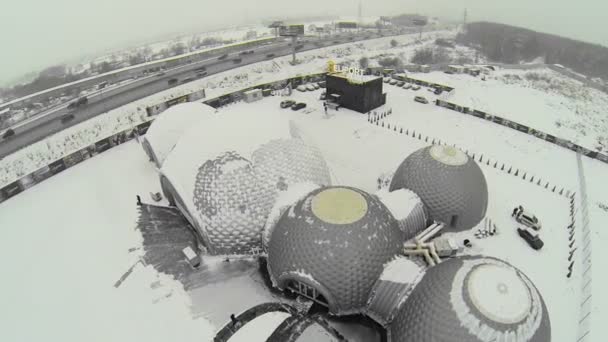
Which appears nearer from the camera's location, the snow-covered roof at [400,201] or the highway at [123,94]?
the snow-covered roof at [400,201]

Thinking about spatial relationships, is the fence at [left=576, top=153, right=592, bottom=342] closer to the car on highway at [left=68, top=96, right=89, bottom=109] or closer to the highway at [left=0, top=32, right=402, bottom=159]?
the highway at [left=0, top=32, right=402, bottom=159]

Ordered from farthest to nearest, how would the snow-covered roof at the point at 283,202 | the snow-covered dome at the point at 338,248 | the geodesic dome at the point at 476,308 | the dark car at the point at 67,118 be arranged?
the dark car at the point at 67,118, the snow-covered roof at the point at 283,202, the snow-covered dome at the point at 338,248, the geodesic dome at the point at 476,308

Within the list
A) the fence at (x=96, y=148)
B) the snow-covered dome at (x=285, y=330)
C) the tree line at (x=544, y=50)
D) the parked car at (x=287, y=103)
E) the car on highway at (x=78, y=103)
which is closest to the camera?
the snow-covered dome at (x=285, y=330)

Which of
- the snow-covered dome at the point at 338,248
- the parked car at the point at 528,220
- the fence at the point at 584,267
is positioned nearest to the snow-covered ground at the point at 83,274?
the snow-covered dome at the point at 338,248

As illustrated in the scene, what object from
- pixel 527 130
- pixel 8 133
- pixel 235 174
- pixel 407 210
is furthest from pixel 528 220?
pixel 8 133

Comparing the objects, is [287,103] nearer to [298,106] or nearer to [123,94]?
[298,106]

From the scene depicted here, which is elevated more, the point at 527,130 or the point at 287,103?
the point at 287,103

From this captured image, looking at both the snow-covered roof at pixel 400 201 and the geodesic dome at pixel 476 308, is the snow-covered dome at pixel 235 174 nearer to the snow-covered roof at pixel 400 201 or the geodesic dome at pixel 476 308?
the snow-covered roof at pixel 400 201
